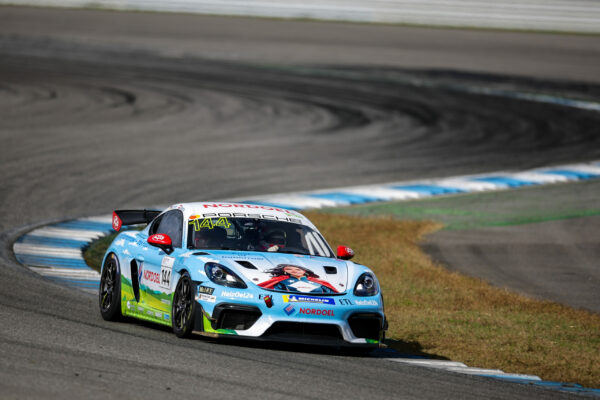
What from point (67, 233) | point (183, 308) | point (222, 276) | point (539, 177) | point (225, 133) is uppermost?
point (225, 133)

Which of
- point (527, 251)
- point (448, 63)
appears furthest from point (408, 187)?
point (448, 63)

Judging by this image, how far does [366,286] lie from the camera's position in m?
9.77

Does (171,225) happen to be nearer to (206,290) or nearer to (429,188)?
(206,290)

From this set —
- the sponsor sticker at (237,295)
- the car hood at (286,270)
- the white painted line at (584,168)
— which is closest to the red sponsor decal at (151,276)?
the car hood at (286,270)

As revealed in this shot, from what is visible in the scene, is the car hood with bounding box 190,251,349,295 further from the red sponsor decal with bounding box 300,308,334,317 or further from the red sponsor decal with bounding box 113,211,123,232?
the red sponsor decal with bounding box 113,211,123,232

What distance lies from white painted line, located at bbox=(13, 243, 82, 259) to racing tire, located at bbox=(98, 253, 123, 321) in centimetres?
335

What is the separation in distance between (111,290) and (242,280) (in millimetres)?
2062

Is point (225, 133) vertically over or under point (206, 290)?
over

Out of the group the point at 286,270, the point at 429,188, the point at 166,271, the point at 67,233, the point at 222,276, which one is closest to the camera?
the point at 222,276

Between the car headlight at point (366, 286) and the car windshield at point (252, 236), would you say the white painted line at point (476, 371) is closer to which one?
the car headlight at point (366, 286)

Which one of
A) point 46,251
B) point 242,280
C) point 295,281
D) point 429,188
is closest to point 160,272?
point 242,280

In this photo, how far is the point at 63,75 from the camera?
107 feet

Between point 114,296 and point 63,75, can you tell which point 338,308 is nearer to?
point 114,296

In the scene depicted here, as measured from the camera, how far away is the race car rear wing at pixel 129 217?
1155cm
